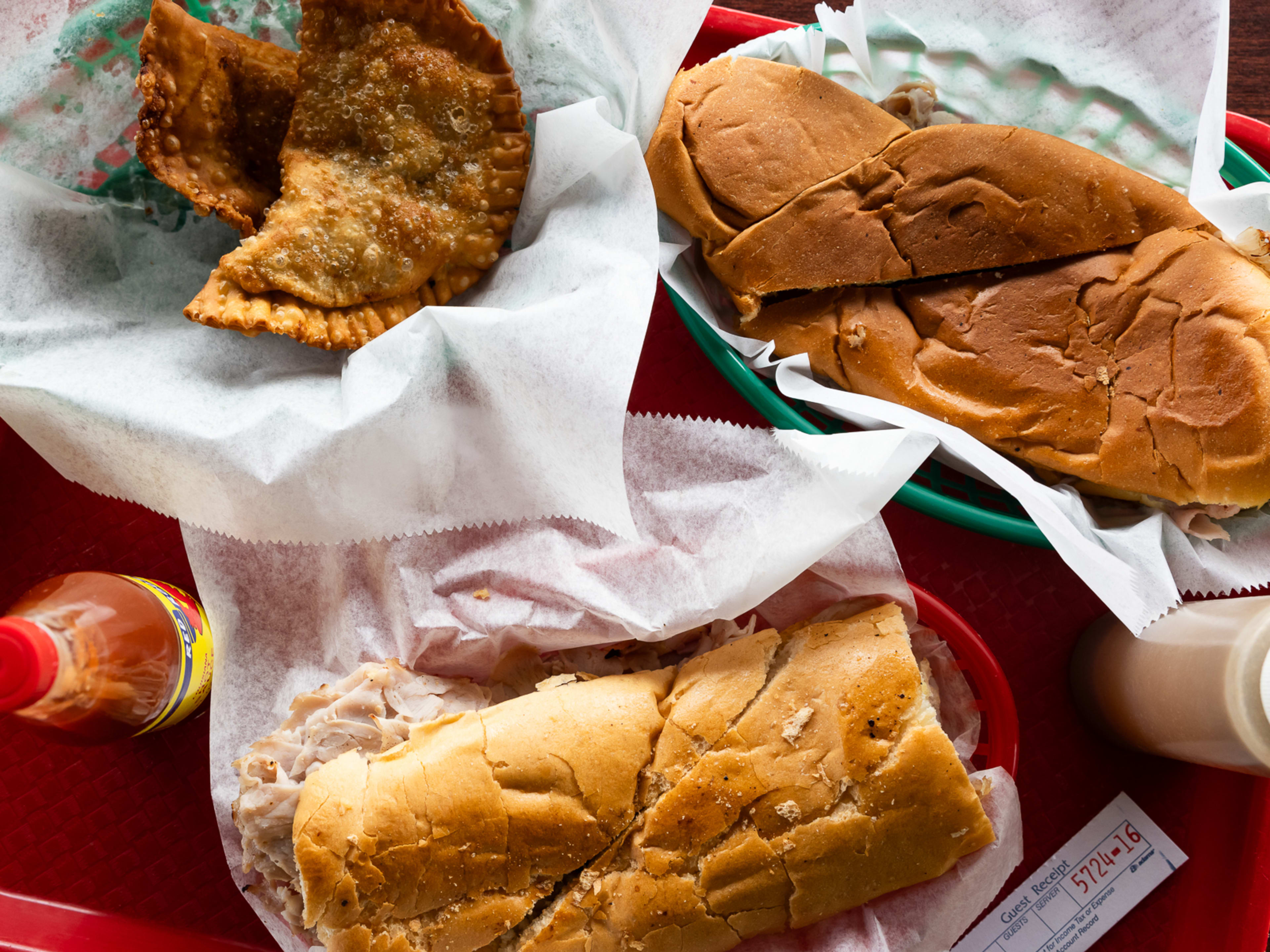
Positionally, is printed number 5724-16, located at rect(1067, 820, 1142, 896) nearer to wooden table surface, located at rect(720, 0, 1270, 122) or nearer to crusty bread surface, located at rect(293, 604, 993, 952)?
crusty bread surface, located at rect(293, 604, 993, 952)

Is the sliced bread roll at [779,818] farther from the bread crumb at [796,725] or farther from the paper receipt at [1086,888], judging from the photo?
the paper receipt at [1086,888]

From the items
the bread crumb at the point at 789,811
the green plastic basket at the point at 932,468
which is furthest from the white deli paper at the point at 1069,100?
the bread crumb at the point at 789,811

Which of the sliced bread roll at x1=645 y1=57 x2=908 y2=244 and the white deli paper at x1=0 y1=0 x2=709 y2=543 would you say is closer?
the white deli paper at x1=0 y1=0 x2=709 y2=543

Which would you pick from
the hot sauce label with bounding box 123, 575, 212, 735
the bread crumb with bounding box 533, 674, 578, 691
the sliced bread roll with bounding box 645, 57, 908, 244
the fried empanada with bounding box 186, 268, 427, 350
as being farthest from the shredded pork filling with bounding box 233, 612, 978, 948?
the sliced bread roll with bounding box 645, 57, 908, 244

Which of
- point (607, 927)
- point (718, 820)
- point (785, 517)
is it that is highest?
point (785, 517)

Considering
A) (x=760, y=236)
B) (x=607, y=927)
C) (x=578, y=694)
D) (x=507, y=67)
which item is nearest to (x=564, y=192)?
(x=507, y=67)

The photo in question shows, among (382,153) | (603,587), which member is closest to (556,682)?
(603,587)

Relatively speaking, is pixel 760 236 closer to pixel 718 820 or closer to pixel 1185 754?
pixel 718 820
